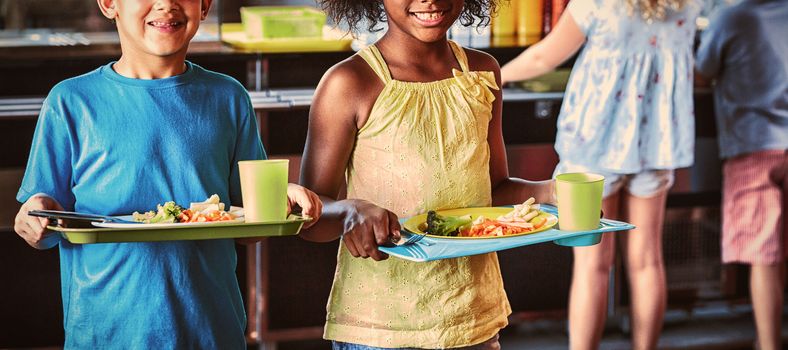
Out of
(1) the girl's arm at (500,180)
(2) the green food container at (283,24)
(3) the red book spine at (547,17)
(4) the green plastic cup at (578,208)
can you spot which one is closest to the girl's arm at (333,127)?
(1) the girl's arm at (500,180)

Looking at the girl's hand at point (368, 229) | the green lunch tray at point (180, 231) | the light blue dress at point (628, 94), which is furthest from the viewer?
the light blue dress at point (628, 94)

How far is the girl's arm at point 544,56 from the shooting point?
3.48m

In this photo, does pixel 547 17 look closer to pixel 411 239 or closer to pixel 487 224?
pixel 487 224

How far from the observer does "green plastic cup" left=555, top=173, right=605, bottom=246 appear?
5.59 feet

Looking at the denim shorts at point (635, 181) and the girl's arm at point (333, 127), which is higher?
the girl's arm at point (333, 127)

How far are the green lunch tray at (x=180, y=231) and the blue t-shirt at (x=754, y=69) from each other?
2520mm

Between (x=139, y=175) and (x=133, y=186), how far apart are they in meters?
0.02

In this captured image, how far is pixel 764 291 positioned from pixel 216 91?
8.42 ft

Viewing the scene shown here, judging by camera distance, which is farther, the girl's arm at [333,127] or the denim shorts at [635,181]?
the denim shorts at [635,181]

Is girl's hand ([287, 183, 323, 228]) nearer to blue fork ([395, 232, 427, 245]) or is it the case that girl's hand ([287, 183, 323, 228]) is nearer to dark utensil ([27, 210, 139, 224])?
blue fork ([395, 232, 427, 245])

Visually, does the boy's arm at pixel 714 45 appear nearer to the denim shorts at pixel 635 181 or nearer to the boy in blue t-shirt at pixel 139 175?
the denim shorts at pixel 635 181

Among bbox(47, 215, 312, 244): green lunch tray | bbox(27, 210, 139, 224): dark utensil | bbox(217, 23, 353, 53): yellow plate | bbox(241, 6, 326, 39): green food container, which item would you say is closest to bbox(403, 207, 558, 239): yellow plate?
bbox(47, 215, 312, 244): green lunch tray

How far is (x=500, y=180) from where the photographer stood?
6.64 feet

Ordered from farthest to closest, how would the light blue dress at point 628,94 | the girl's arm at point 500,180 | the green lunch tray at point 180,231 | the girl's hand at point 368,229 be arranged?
the light blue dress at point 628,94, the girl's arm at point 500,180, the girl's hand at point 368,229, the green lunch tray at point 180,231
